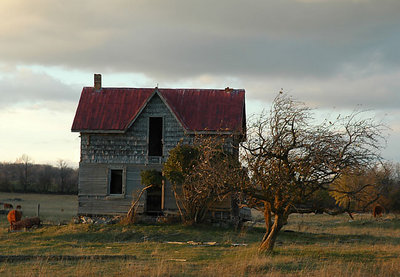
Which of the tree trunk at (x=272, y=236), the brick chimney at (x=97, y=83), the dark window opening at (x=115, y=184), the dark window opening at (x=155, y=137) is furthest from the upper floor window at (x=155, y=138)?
the tree trunk at (x=272, y=236)

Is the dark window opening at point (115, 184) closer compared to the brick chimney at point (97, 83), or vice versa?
the dark window opening at point (115, 184)

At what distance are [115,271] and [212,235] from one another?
12192 mm

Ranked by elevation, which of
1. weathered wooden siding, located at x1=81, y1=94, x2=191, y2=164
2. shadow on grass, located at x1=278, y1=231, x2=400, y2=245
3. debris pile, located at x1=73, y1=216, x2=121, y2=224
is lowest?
shadow on grass, located at x1=278, y1=231, x2=400, y2=245

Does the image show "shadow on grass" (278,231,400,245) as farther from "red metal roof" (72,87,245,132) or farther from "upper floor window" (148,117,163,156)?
"upper floor window" (148,117,163,156)

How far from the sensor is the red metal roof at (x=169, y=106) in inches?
1141

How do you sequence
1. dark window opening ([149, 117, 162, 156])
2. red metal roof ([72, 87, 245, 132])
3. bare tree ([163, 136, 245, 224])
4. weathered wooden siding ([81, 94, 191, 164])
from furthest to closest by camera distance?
dark window opening ([149, 117, 162, 156]) < weathered wooden siding ([81, 94, 191, 164]) < red metal roof ([72, 87, 245, 132]) < bare tree ([163, 136, 245, 224])

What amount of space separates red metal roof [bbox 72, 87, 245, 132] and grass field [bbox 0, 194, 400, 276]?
5822 mm

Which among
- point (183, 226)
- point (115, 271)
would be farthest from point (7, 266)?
point (183, 226)

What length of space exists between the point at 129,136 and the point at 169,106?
119 inches

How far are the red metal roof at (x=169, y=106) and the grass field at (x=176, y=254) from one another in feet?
19.1

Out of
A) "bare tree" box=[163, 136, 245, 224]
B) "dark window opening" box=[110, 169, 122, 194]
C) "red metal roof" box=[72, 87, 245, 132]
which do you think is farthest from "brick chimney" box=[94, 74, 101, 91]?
"bare tree" box=[163, 136, 245, 224]

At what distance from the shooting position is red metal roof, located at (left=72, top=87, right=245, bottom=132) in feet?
95.1

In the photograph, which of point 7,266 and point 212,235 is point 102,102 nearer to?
point 212,235

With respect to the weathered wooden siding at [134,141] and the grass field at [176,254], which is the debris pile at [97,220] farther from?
the weathered wooden siding at [134,141]
